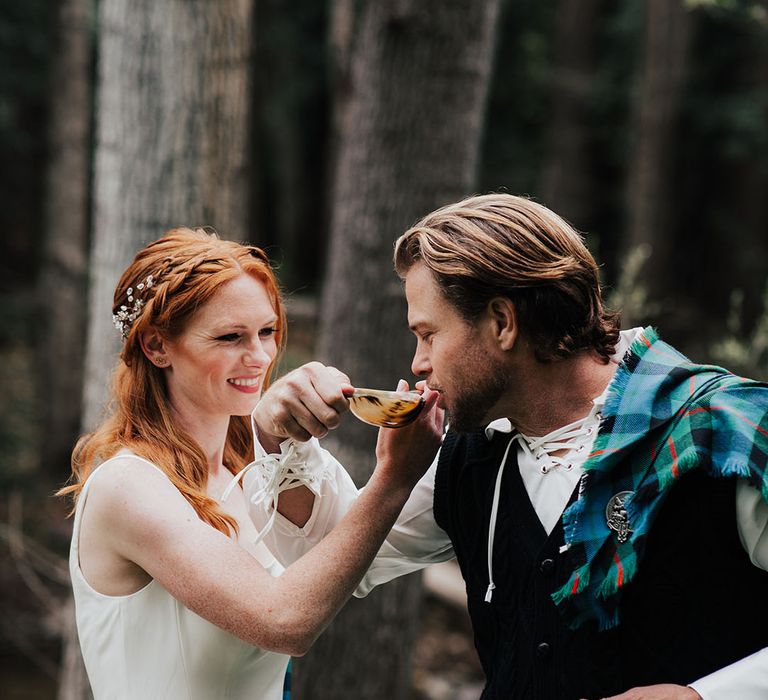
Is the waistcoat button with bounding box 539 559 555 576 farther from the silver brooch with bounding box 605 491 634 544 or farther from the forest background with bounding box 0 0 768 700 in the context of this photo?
the forest background with bounding box 0 0 768 700

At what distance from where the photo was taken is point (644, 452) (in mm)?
1942

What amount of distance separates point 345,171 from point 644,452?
9.84 feet

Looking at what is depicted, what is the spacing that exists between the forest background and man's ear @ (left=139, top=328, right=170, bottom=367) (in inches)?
23.1

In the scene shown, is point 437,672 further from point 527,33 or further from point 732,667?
point 527,33

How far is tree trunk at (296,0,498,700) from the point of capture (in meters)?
4.31

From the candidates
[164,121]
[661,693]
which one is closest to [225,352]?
[661,693]

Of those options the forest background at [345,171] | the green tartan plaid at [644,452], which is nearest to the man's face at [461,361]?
the green tartan plaid at [644,452]

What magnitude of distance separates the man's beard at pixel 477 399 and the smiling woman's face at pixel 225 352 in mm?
539

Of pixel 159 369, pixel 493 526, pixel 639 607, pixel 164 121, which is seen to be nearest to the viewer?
pixel 639 607

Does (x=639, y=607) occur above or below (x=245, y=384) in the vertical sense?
below

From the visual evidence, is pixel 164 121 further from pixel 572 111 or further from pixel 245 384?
pixel 572 111

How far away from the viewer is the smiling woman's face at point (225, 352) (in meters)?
2.31

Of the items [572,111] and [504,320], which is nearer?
[504,320]

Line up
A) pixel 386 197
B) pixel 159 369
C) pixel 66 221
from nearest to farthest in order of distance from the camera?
pixel 159 369, pixel 386 197, pixel 66 221
